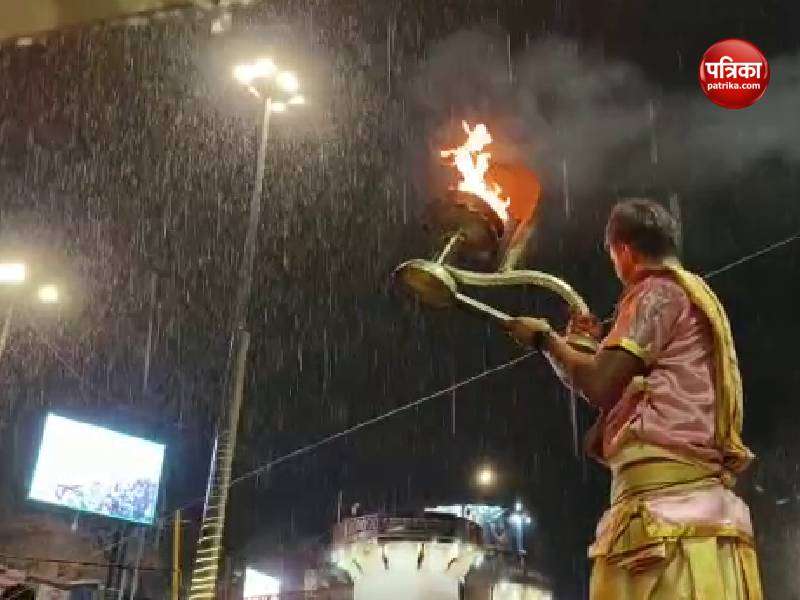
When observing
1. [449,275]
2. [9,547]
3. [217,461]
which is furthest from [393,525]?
[9,547]

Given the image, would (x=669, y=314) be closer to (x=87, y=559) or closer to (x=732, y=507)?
(x=732, y=507)

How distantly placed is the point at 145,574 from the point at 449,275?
2279cm

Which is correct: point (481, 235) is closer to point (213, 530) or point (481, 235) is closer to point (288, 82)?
point (213, 530)

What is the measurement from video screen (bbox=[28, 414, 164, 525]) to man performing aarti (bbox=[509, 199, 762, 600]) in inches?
854

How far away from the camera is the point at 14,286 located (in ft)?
48.4

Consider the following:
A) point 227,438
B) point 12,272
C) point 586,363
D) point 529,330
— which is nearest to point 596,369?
point 586,363

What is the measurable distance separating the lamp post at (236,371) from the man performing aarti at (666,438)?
4.09 m

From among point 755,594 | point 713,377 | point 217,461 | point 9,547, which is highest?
point 9,547

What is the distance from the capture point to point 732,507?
9.24ft

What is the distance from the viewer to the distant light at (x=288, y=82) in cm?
1366

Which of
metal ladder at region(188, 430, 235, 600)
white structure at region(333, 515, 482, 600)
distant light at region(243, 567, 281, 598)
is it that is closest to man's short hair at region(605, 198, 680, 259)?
metal ladder at region(188, 430, 235, 600)

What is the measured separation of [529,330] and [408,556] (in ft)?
32.4

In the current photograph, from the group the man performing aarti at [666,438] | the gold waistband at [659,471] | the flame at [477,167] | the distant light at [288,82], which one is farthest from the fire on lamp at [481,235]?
the distant light at [288,82]

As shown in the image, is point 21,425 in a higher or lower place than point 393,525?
higher
